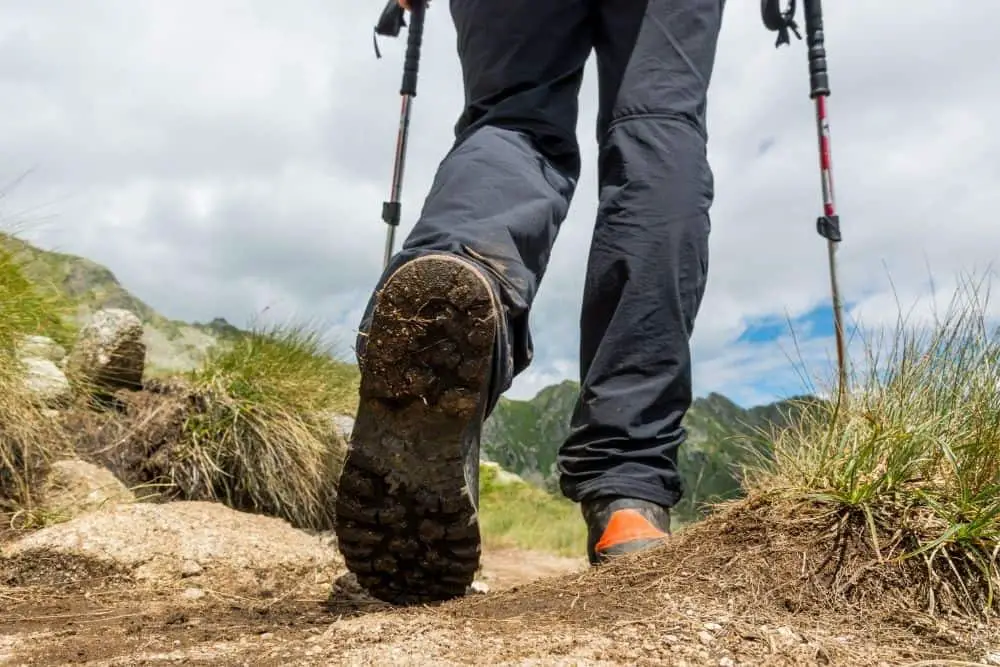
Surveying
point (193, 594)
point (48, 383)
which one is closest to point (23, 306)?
point (48, 383)

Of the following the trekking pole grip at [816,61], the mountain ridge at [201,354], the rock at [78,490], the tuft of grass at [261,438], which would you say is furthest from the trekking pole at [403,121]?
the trekking pole grip at [816,61]

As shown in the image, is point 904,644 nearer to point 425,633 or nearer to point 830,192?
point 425,633

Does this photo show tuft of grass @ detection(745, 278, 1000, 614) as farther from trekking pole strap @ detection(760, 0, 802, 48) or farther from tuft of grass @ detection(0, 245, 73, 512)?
tuft of grass @ detection(0, 245, 73, 512)

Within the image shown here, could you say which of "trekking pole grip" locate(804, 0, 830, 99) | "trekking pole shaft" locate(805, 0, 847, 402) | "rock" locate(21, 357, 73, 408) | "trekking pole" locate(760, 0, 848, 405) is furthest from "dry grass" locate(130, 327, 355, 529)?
"trekking pole grip" locate(804, 0, 830, 99)

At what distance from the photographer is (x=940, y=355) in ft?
6.80

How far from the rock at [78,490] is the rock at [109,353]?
0.90 meters

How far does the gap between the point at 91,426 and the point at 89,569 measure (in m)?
1.62

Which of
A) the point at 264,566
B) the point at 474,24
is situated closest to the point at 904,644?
the point at 474,24

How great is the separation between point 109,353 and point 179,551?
2080mm

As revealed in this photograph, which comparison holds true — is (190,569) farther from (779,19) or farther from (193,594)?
(779,19)

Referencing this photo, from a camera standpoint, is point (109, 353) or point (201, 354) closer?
point (109, 353)

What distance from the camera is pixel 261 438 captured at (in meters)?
4.10

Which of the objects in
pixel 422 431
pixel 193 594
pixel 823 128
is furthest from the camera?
pixel 823 128

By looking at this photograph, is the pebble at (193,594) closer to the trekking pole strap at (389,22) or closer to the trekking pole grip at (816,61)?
the trekking pole strap at (389,22)
